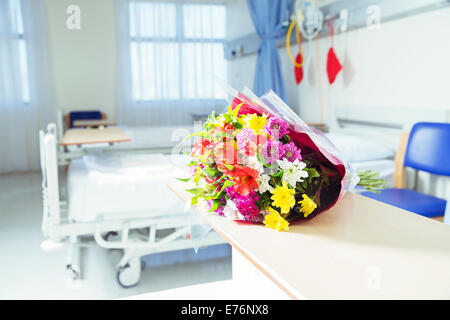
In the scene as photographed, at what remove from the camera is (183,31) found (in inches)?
236

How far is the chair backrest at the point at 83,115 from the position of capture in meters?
5.59

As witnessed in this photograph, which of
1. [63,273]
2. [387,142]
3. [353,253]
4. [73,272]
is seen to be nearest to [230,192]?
[353,253]

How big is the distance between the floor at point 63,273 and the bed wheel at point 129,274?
4 centimetres

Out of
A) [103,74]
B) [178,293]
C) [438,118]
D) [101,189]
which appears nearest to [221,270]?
[101,189]

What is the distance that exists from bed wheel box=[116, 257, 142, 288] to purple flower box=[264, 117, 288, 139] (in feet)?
5.49

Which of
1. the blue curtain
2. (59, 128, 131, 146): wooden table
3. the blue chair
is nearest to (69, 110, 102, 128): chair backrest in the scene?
(59, 128, 131, 146): wooden table

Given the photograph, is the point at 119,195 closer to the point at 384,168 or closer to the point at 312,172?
the point at 312,172

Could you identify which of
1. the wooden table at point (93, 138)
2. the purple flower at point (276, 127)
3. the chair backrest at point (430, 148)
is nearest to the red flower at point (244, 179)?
the purple flower at point (276, 127)

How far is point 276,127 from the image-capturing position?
979 millimetres

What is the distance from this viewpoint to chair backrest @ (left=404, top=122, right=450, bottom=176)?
2312 millimetres

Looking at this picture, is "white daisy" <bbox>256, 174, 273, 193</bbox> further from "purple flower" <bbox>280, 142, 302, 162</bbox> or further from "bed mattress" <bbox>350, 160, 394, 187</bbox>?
"bed mattress" <bbox>350, 160, 394, 187</bbox>

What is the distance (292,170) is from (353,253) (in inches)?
9.2
